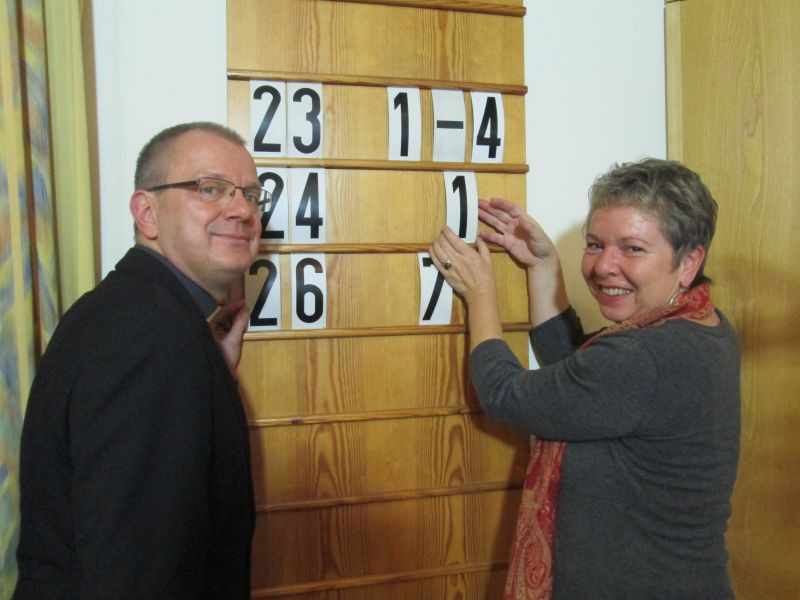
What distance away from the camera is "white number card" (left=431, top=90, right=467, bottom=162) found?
4.55 feet

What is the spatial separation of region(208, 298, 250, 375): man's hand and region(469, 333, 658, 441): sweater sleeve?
0.53m

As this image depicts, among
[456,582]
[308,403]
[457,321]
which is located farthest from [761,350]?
[308,403]

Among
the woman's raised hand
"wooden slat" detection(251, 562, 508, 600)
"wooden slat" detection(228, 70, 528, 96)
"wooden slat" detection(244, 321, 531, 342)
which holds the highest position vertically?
"wooden slat" detection(228, 70, 528, 96)

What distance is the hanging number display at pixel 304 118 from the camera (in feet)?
4.28

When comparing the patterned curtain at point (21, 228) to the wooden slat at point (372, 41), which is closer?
the patterned curtain at point (21, 228)

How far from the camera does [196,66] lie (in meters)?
1.27

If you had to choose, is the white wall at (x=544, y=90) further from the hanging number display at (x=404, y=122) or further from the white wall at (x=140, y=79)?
the hanging number display at (x=404, y=122)

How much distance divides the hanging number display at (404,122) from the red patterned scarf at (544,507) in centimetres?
60

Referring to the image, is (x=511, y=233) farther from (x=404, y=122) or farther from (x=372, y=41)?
(x=372, y=41)

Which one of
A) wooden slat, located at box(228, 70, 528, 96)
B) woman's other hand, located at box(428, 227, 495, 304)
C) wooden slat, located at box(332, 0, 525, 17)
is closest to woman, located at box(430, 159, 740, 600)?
woman's other hand, located at box(428, 227, 495, 304)

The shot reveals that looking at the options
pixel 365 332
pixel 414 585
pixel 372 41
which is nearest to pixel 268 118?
pixel 372 41

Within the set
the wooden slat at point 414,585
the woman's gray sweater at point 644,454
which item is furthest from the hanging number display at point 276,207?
the wooden slat at point 414,585

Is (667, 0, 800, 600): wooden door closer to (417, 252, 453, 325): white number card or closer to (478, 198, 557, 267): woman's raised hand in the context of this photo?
(478, 198, 557, 267): woman's raised hand

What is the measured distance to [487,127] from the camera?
1415 millimetres
